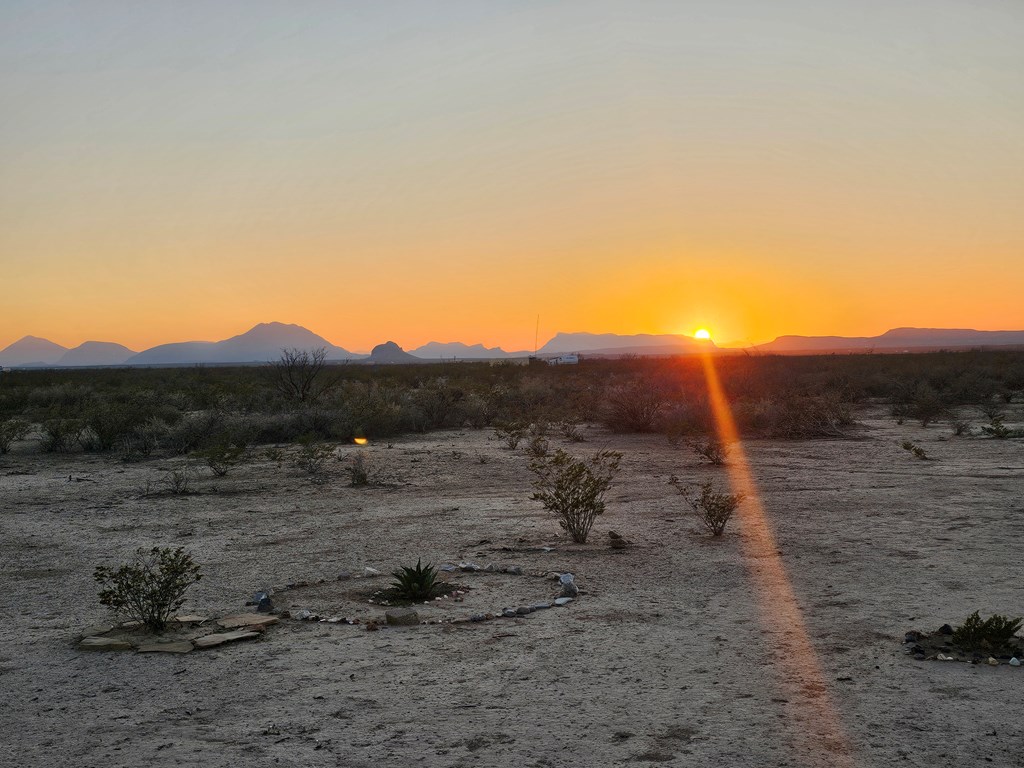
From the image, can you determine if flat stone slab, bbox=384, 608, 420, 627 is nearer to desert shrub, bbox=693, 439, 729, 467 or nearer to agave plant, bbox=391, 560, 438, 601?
agave plant, bbox=391, 560, 438, 601

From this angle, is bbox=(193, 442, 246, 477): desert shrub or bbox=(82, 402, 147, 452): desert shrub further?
bbox=(82, 402, 147, 452): desert shrub

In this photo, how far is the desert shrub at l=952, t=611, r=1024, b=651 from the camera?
6102mm

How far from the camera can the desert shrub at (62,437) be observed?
20.4 m

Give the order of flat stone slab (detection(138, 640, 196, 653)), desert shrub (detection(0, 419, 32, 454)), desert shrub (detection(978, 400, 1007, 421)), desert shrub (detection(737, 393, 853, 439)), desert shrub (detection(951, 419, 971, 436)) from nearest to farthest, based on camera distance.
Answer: flat stone slab (detection(138, 640, 196, 653)) < desert shrub (detection(0, 419, 32, 454)) < desert shrub (detection(951, 419, 971, 436)) < desert shrub (detection(737, 393, 853, 439)) < desert shrub (detection(978, 400, 1007, 421))

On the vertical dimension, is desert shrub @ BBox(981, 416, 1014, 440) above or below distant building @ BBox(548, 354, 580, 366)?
below

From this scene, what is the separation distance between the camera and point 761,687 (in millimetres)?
5605

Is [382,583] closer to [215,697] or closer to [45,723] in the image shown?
[215,697]

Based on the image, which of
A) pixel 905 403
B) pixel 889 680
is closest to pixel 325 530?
pixel 889 680

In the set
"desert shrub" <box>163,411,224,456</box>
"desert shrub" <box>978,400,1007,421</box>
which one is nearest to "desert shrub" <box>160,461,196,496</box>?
"desert shrub" <box>163,411,224,456</box>

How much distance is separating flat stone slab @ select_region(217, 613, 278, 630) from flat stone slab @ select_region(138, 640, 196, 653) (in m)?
0.44

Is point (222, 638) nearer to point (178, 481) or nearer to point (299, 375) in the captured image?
point (178, 481)

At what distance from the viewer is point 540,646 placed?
258 inches

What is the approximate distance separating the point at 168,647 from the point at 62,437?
635 inches

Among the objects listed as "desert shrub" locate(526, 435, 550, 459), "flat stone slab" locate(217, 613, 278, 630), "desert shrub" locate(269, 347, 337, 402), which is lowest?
"flat stone slab" locate(217, 613, 278, 630)
